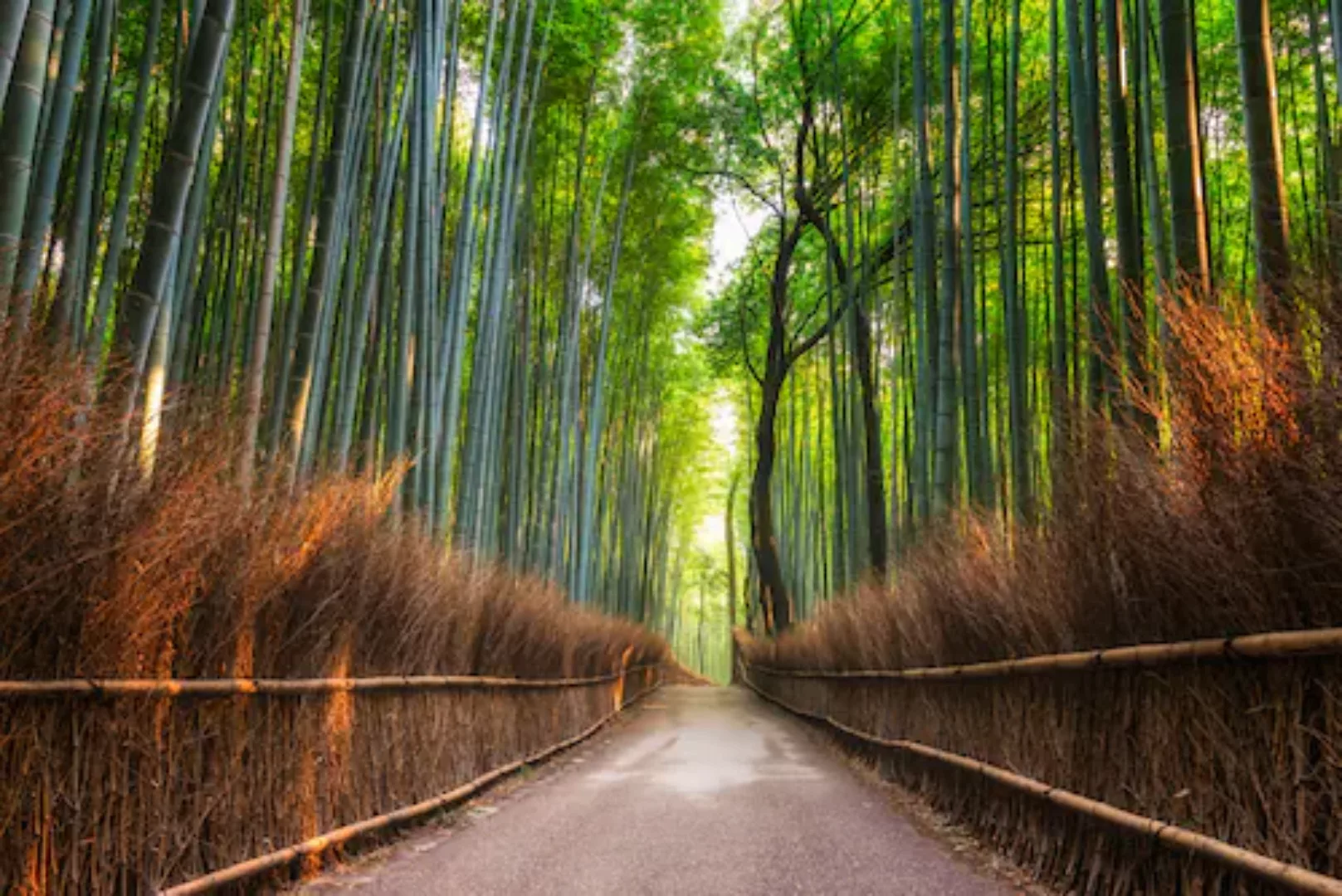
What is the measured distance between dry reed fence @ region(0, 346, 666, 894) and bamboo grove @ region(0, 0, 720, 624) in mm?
184

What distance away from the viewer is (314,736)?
350 centimetres

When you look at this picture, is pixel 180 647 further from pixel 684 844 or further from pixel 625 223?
pixel 625 223

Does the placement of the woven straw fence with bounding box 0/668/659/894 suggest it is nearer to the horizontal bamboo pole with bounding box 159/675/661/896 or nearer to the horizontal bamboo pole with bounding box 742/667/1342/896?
the horizontal bamboo pole with bounding box 159/675/661/896

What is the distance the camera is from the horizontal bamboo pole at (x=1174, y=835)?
73.0 inches

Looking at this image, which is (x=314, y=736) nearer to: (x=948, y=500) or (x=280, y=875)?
(x=280, y=875)

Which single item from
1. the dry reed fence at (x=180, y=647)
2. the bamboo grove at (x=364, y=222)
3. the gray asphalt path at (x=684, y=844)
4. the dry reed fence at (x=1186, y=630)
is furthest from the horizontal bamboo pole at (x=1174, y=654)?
the bamboo grove at (x=364, y=222)

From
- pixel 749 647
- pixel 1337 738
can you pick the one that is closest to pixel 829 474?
pixel 749 647

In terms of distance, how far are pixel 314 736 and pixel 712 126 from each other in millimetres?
11125

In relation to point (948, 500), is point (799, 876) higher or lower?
lower

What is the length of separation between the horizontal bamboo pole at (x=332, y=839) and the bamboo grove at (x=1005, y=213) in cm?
254

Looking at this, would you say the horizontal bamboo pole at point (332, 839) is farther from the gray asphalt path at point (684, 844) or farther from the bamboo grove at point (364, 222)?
the bamboo grove at point (364, 222)

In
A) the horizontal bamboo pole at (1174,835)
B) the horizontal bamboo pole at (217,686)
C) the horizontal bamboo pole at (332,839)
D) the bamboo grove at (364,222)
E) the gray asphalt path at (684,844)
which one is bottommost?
the gray asphalt path at (684,844)

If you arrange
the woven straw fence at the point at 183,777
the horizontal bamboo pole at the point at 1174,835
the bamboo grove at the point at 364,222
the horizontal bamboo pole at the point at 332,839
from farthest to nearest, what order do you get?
the bamboo grove at the point at 364,222
the horizontal bamboo pole at the point at 332,839
the woven straw fence at the point at 183,777
the horizontal bamboo pole at the point at 1174,835

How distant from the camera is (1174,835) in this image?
93.4 inches
